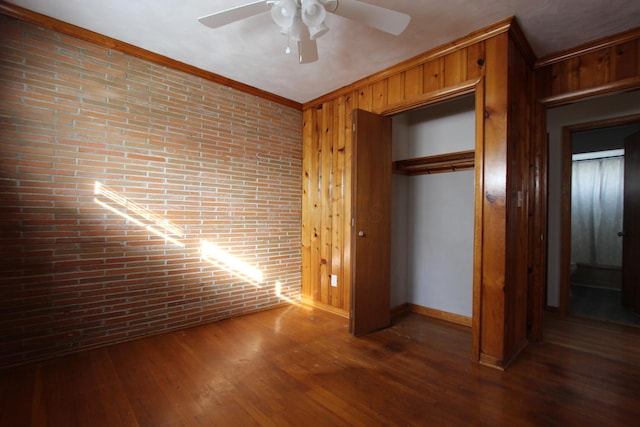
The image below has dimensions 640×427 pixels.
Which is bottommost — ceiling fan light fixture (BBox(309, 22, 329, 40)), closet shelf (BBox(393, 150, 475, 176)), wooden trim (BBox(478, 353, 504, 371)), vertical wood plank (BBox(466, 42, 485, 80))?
wooden trim (BBox(478, 353, 504, 371))

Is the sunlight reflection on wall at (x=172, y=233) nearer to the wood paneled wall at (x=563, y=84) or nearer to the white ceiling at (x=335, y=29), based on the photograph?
the white ceiling at (x=335, y=29)

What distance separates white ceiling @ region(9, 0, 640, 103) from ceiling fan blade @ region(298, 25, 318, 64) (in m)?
0.45

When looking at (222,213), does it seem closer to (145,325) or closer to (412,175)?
(145,325)

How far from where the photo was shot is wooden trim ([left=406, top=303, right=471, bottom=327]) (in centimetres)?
303

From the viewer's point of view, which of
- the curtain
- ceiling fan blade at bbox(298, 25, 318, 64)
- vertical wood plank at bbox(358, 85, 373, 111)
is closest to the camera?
ceiling fan blade at bbox(298, 25, 318, 64)

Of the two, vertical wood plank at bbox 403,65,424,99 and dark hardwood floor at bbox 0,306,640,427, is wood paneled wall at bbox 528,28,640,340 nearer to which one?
dark hardwood floor at bbox 0,306,640,427

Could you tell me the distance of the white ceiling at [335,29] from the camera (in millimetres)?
2010

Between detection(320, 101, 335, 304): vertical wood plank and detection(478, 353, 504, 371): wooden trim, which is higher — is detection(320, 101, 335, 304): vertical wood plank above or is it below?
Result: above

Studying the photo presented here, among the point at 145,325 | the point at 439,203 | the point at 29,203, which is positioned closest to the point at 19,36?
the point at 29,203

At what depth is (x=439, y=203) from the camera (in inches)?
128

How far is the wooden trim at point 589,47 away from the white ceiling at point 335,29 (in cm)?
5

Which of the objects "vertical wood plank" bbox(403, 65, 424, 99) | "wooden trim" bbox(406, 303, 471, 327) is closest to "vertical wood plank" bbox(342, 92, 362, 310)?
"vertical wood plank" bbox(403, 65, 424, 99)

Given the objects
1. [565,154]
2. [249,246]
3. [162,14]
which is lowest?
[249,246]

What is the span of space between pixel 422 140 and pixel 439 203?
0.71 metres
